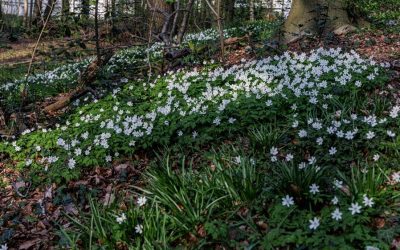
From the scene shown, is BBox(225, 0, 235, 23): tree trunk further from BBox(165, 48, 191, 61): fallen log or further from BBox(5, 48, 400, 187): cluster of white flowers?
BBox(5, 48, 400, 187): cluster of white flowers

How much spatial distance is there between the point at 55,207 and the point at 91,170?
0.73m

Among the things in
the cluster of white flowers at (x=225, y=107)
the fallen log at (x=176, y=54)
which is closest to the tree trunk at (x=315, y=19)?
the fallen log at (x=176, y=54)

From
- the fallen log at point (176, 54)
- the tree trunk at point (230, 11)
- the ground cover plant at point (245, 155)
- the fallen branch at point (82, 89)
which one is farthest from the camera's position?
the tree trunk at point (230, 11)

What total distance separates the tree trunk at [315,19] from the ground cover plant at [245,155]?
2.28 meters

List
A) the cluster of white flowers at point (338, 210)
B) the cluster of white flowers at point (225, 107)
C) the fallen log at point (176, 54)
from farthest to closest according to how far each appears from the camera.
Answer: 1. the fallen log at point (176, 54)
2. the cluster of white flowers at point (225, 107)
3. the cluster of white flowers at point (338, 210)

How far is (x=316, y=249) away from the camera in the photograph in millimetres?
2719

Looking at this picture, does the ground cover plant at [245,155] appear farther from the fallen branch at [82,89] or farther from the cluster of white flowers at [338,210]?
the fallen branch at [82,89]

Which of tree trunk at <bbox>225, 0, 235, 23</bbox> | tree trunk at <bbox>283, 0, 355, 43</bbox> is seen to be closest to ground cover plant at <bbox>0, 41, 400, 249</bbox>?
tree trunk at <bbox>283, 0, 355, 43</bbox>

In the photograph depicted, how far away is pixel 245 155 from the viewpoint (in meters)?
4.25

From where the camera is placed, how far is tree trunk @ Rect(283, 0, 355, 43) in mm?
8712

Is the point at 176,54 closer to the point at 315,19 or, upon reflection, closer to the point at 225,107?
the point at 315,19

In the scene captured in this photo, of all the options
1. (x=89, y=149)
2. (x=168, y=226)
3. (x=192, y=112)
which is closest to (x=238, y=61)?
(x=192, y=112)

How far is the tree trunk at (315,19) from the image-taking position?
28.6 feet

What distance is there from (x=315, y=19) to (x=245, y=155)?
5.41 m
